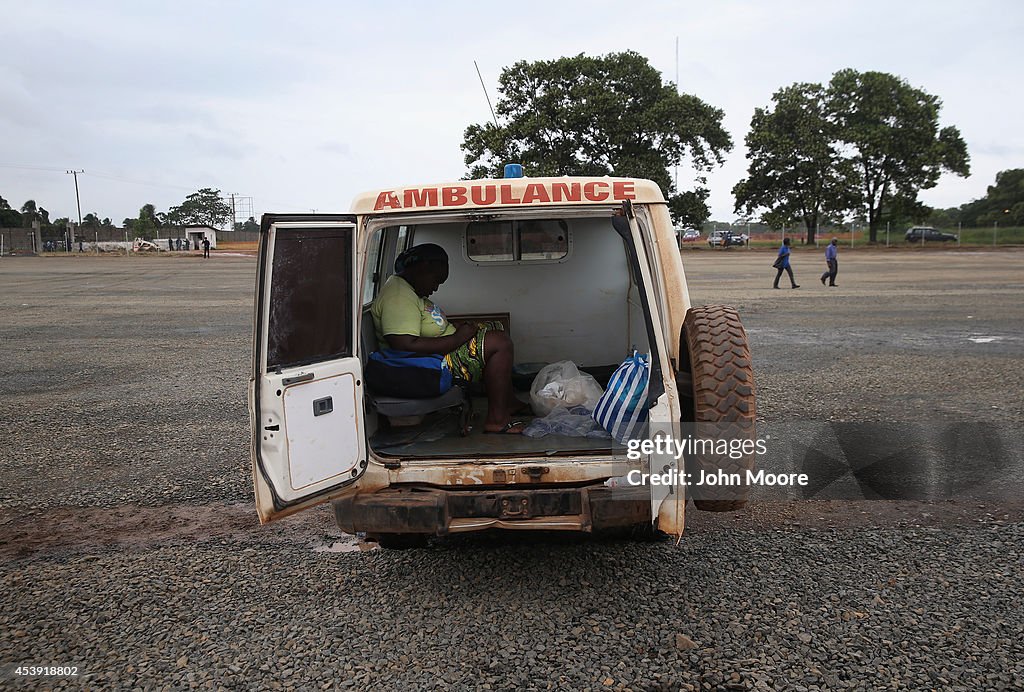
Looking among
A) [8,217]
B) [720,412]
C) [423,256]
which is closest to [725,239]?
[423,256]

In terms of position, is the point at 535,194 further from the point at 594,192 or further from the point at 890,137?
the point at 890,137

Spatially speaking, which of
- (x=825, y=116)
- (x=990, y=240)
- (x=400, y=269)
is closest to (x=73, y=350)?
(x=400, y=269)

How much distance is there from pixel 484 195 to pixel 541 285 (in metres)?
2.25

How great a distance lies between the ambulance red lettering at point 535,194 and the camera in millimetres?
3740

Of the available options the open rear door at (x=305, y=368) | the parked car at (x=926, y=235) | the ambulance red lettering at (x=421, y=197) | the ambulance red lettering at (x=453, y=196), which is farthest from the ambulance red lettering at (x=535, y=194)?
the parked car at (x=926, y=235)

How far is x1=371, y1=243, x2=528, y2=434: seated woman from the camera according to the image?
462 centimetres

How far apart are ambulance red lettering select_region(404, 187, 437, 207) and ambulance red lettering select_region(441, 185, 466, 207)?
4cm

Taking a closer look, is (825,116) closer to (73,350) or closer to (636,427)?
(73,350)

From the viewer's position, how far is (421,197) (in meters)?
3.84

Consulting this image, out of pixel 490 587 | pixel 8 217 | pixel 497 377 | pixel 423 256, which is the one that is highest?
pixel 8 217

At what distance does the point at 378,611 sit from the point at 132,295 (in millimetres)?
21546

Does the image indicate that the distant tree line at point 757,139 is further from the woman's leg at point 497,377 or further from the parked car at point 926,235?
the woman's leg at point 497,377

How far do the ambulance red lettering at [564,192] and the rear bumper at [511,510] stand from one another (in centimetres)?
132

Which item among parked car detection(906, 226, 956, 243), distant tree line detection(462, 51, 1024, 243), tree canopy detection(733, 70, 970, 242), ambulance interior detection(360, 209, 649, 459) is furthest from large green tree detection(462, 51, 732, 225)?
ambulance interior detection(360, 209, 649, 459)
